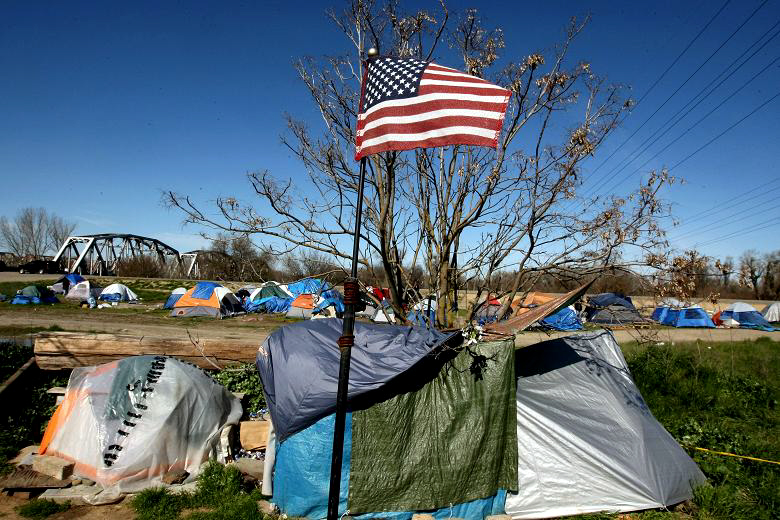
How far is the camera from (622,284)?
6117 millimetres

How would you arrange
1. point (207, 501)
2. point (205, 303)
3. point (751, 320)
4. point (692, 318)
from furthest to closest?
point (751, 320), point (692, 318), point (205, 303), point (207, 501)

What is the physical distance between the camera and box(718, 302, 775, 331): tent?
2586 cm

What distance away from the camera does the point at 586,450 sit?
503 centimetres

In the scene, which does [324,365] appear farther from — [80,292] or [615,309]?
[80,292]

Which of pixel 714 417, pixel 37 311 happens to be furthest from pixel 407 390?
pixel 37 311

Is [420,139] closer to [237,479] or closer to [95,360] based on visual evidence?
[237,479]

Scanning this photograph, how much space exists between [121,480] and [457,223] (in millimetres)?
5081

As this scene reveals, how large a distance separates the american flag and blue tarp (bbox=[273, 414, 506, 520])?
2879mm

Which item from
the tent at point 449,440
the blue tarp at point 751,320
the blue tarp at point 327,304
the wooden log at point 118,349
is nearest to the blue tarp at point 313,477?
the tent at point 449,440

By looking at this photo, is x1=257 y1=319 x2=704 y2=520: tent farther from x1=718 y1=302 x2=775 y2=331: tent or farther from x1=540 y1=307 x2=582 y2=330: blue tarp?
x1=718 y1=302 x2=775 y2=331: tent

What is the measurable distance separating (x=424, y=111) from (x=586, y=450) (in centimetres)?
410

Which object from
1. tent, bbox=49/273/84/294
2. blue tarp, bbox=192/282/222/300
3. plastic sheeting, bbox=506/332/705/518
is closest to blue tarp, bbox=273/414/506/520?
plastic sheeting, bbox=506/332/705/518

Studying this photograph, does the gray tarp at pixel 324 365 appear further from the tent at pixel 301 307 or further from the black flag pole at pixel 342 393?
the tent at pixel 301 307

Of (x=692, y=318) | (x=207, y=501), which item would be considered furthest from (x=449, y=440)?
(x=692, y=318)
